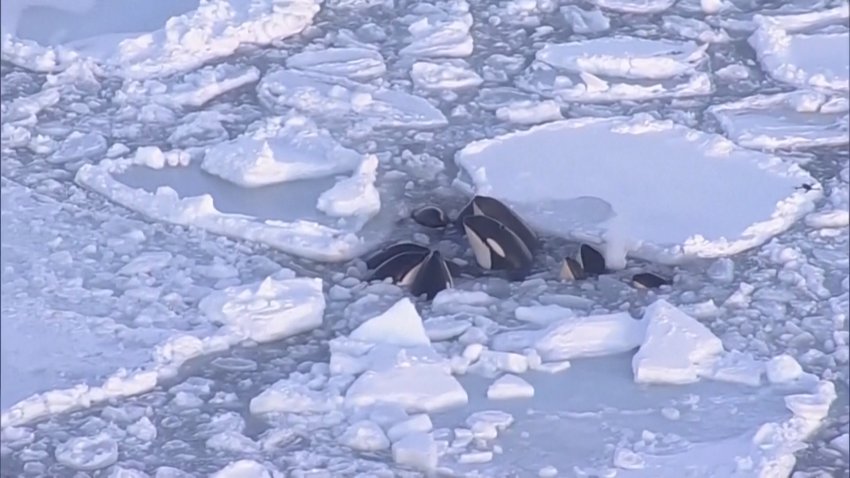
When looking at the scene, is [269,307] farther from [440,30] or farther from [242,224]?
[440,30]

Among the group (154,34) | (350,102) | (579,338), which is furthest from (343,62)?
(579,338)

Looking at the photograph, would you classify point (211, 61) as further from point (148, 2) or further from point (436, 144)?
point (436, 144)

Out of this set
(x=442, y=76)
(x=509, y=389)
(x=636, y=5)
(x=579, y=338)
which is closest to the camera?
(x=509, y=389)

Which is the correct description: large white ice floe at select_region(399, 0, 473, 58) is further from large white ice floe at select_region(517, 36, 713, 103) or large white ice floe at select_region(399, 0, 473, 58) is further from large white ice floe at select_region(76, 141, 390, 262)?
large white ice floe at select_region(76, 141, 390, 262)

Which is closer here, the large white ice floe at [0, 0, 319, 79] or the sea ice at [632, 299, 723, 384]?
the sea ice at [632, 299, 723, 384]

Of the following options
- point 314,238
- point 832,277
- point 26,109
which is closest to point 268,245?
point 314,238

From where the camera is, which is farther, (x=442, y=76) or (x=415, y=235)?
(x=442, y=76)

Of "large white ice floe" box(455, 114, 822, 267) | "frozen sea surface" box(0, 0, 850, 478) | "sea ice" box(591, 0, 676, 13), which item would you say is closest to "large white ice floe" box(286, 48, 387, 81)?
"frozen sea surface" box(0, 0, 850, 478)

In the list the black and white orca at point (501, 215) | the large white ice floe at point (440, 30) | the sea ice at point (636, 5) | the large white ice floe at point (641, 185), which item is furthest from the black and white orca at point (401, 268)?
the sea ice at point (636, 5)
